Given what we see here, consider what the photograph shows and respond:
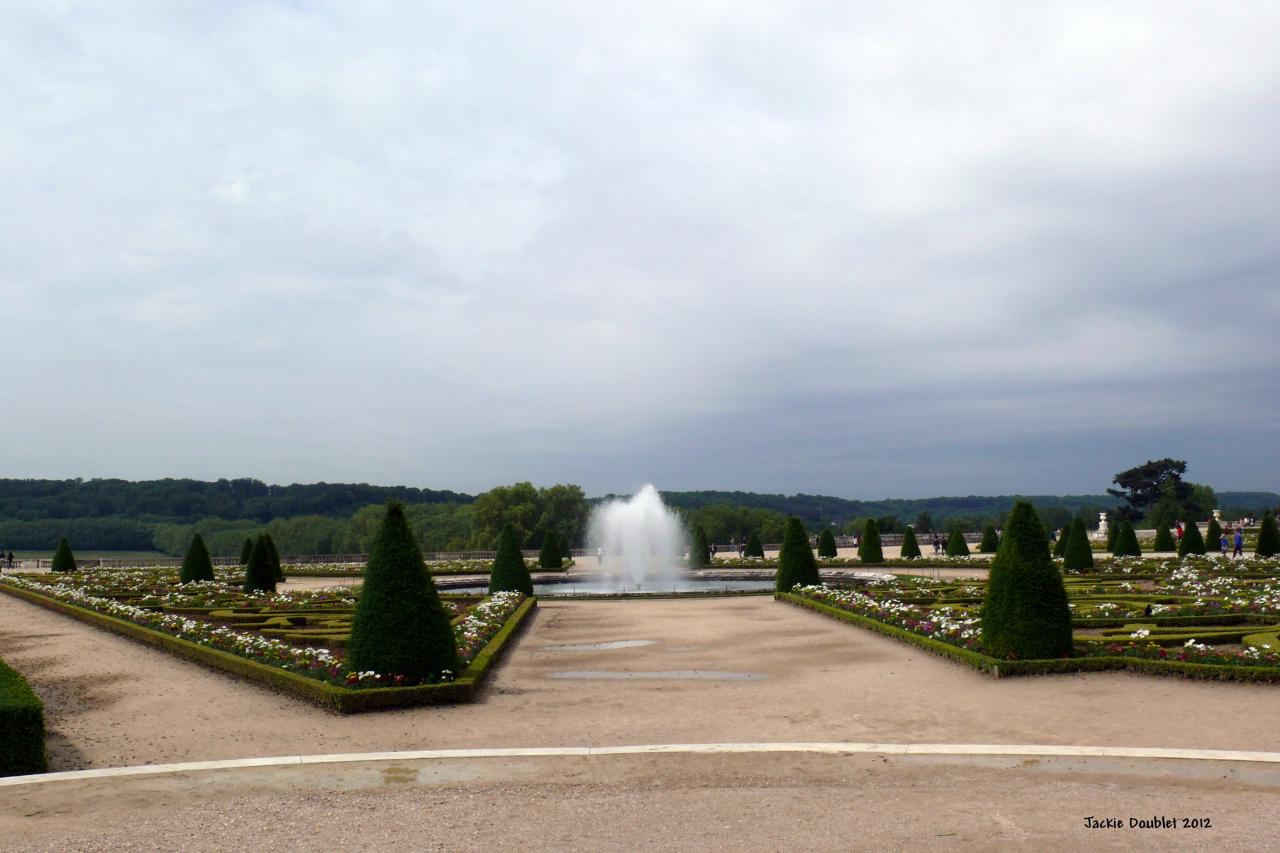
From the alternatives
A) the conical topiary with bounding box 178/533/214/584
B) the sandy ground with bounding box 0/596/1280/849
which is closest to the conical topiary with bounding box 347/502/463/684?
the sandy ground with bounding box 0/596/1280/849

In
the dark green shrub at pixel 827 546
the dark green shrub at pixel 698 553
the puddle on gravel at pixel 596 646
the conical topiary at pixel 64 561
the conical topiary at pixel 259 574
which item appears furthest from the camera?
the dark green shrub at pixel 827 546

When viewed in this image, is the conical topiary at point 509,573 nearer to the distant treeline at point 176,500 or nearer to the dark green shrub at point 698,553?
the dark green shrub at point 698,553

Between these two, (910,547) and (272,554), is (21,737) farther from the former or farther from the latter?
(910,547)

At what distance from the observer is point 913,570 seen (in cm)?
4312

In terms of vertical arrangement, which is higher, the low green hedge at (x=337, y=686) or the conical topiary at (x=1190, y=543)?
the conical topiary at (x=1190, y=543)

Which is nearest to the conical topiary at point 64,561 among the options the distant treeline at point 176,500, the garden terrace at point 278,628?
the garden terrace at point 278,628

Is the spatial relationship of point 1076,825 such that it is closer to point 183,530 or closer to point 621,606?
point 621,606

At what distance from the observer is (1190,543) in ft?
131

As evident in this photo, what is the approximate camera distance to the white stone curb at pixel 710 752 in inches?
380

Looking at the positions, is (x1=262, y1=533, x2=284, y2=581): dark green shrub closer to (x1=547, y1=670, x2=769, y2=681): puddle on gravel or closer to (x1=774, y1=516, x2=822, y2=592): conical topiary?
(x1=774, y1=516, x2=822, y2=592): conical topiary

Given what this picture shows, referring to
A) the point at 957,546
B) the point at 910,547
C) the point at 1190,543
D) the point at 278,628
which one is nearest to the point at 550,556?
the point at 910,547

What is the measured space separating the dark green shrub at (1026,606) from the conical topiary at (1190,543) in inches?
1104

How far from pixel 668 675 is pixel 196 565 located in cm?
2543

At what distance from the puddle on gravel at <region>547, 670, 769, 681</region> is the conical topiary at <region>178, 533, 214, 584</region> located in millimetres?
23482
